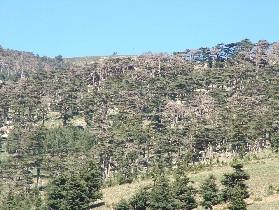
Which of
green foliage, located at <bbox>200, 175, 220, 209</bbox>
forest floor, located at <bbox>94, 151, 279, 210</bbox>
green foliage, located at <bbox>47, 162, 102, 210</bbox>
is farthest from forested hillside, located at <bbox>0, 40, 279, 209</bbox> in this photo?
green foliage, located at <bbox>200, 175, 220, 209</bbox>

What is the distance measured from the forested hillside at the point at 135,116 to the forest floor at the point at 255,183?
12.0 ft

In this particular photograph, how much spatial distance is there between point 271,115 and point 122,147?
2810 centimetres

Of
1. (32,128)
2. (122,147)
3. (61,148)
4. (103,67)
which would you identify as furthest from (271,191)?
(103,67)

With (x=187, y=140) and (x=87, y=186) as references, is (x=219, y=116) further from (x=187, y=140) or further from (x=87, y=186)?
(x=87, y=186)

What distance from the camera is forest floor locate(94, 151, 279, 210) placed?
185ft

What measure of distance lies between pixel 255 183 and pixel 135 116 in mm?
53327

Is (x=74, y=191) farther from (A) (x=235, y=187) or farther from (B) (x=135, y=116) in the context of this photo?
(B) (x=135, y=116)

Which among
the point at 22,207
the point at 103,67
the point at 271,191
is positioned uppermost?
the point at 103,67

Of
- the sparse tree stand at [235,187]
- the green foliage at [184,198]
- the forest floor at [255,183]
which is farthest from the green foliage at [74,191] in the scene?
the sparse tree stand at [235,187]

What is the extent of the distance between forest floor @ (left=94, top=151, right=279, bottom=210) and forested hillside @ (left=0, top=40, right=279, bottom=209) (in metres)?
3.66

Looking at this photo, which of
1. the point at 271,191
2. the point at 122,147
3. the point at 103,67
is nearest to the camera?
the point at 271,191

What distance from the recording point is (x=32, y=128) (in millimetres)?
124125

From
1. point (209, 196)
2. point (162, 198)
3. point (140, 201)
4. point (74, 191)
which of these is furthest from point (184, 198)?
point (74, 191)

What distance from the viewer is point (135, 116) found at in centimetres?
11706
